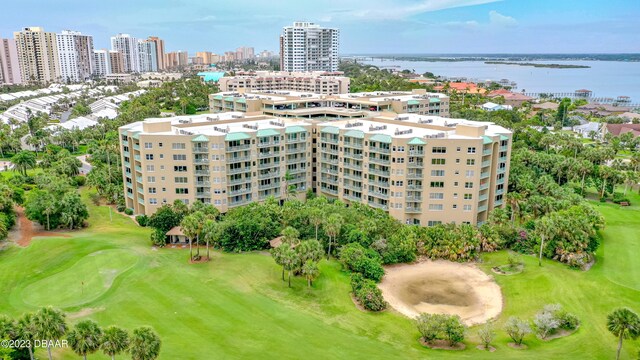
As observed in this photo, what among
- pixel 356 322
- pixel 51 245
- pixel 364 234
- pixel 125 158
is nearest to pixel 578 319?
pixel 356 322

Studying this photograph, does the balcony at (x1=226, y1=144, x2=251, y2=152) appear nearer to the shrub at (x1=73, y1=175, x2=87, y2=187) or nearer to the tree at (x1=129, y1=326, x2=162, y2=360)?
the shrub at (x1=73, y1=175, x2=87, y2=187)

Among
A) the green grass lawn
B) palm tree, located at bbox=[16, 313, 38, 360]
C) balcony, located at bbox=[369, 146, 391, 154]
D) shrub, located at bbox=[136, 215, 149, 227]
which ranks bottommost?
the green grass lawn

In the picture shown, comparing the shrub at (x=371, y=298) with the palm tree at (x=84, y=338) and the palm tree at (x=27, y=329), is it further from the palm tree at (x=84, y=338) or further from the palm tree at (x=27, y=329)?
the palm tree at (x=27, y=329)

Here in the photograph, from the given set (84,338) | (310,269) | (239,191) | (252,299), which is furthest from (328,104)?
(84,338)

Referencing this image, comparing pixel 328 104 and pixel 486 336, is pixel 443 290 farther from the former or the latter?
pixel 328 104

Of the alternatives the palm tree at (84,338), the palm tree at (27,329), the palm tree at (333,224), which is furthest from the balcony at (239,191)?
the palm tree at (27,329)

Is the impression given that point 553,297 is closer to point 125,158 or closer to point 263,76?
point 125,158

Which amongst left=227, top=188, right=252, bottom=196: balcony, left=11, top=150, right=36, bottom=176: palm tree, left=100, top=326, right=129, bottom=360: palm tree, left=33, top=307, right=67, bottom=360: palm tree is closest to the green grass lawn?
left=100, top=326, right=129, bottom=360: palm tree
